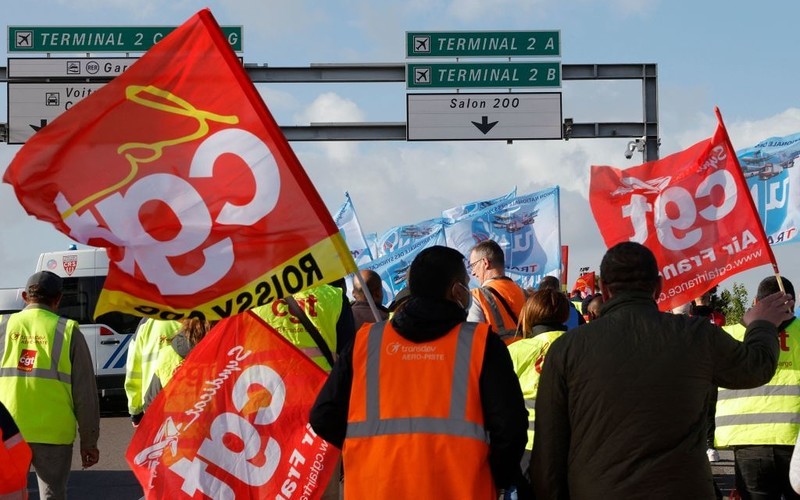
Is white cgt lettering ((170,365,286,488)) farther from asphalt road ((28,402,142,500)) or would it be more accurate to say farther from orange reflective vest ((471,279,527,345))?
asphalt road ((28,402,142,500))

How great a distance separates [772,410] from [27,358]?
13.7ft

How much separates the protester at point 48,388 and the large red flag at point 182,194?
7.14ft

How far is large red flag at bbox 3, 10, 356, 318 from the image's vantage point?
16.7 ft

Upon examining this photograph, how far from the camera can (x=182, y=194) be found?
16.9 feet

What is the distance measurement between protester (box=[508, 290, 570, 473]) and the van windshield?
1321 cm

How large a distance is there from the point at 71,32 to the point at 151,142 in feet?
52.2

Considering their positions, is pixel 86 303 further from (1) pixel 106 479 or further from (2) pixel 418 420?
(2) pixel 418 420

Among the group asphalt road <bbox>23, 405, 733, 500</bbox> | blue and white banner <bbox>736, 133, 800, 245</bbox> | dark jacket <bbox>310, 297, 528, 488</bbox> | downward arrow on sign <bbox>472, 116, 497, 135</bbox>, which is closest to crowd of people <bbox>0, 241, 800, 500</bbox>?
dark jacket <bbox>310, 297, 528, 488</bbox>

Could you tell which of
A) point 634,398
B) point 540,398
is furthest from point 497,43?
point 634,398

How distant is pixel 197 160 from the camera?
5176 mm

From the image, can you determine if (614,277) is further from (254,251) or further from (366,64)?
(366,64)

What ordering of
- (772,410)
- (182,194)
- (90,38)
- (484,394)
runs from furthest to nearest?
(90,38) → (772,410) → (182,194) → (484,394)

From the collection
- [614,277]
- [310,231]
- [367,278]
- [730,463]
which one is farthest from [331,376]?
[730,463]

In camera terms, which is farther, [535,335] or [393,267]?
[393,267]
